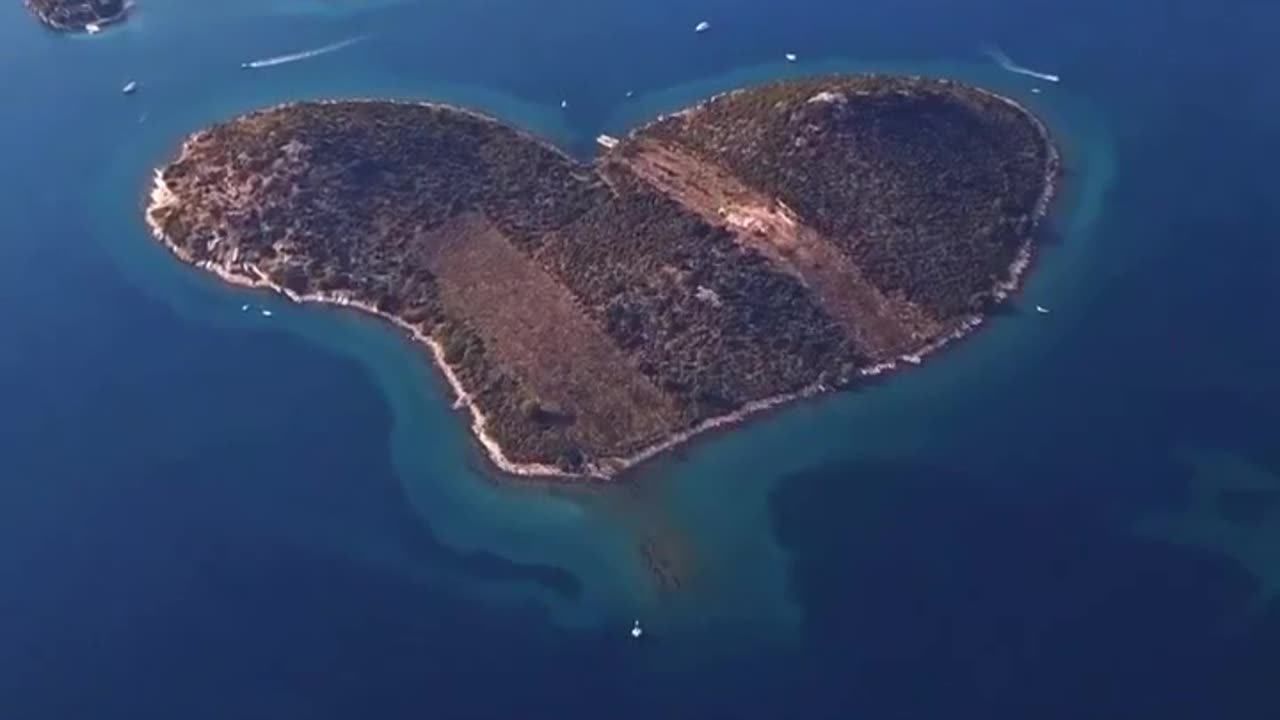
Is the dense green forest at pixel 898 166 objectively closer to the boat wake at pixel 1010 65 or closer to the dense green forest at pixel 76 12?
the boat wake at pixel 1010 65

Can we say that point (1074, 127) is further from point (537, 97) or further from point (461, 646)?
point (461, 646)

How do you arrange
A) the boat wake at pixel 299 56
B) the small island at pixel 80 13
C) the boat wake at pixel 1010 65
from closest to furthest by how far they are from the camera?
the boat wake at pixel 1010 65 → the boat wake at pixel 299 56 → the small island at pixel 80 13

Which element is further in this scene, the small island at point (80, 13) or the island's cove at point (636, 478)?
the small island at point (80, 13)

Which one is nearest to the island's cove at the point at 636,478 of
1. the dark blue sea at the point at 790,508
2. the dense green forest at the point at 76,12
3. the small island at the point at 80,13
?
the dark blue sea at the point at 790,508

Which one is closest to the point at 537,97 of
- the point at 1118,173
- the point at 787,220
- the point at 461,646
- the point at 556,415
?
the point at 787,220

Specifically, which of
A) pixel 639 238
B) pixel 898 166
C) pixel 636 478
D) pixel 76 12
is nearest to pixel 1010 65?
pixel 898 166

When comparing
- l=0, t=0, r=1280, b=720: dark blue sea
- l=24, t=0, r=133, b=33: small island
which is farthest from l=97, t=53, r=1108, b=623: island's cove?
l=24, t=0, r=133, b=33: small island

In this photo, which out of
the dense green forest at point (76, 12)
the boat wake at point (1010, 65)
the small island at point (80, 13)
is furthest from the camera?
the dense green forest at point (76, 12)
